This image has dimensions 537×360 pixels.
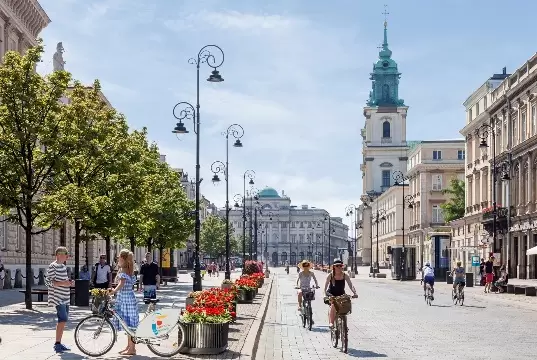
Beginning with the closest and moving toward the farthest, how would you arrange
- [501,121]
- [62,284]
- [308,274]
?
[62,284]
[308,274]
[501,121]

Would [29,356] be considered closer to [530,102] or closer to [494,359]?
[494,359]

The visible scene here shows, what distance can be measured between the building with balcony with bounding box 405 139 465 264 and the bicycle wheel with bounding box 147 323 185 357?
90.8 meters

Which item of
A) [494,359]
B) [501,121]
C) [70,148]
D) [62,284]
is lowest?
[494,359]

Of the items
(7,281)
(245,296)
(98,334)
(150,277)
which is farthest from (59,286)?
(7,281)

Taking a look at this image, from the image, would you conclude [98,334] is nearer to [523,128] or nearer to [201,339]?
[201,339]

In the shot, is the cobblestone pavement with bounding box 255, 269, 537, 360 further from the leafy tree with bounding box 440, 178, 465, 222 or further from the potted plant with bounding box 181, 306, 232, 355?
the leafy tree with bounding box 440, 178, 465, 222

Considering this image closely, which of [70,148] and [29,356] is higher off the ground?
[70,148]

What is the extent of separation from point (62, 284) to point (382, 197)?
5190 inches

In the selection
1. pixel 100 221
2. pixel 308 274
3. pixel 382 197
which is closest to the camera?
pixel 308 274

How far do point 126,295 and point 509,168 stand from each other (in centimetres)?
5360

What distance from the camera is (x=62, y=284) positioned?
1572cm

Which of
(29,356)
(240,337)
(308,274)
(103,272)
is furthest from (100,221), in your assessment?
(29,356)

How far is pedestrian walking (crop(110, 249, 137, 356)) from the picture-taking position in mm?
14844

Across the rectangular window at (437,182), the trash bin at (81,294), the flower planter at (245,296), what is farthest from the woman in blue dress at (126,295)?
the rectangular window at (437,182)
